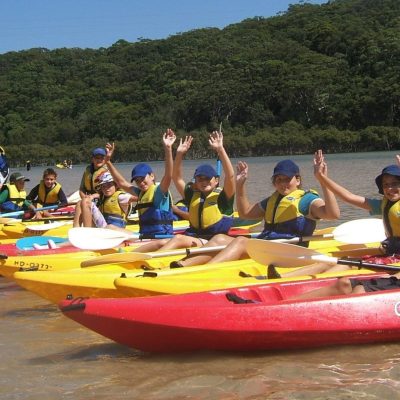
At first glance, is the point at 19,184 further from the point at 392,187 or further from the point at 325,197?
the point at 392,187

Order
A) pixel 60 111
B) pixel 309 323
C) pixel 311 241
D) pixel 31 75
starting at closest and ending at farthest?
pixel 309 323 < pixel 311 241 < pixel 60 111 < pixel 31 75

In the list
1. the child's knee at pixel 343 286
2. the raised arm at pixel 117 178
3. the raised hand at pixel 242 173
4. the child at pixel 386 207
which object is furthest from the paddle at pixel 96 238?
the child's knee at pixel 343 286

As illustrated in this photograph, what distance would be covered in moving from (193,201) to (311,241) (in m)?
1.18

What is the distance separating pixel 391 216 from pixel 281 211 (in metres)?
1.14

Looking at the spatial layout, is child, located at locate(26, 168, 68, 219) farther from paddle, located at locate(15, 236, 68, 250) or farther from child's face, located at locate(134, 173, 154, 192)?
child's face, located at locate(134, 173, 154, 192)

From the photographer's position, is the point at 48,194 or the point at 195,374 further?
the point at 48,194

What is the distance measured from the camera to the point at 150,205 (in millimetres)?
7980

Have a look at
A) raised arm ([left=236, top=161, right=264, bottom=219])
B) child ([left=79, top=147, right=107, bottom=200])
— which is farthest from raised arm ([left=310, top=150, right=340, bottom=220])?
child ([left=79, top=147, right=107, bottom=200])

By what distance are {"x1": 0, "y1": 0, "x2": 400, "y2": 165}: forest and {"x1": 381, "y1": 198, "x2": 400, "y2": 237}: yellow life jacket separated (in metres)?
62.0

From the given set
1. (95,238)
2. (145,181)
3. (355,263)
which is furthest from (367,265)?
(145,181)

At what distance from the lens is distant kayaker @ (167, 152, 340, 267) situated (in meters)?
6.40

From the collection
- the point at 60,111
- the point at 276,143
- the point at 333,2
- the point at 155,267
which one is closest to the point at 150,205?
the point at 155,267

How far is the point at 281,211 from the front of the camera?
666 cm

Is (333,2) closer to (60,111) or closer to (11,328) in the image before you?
(60,111)
